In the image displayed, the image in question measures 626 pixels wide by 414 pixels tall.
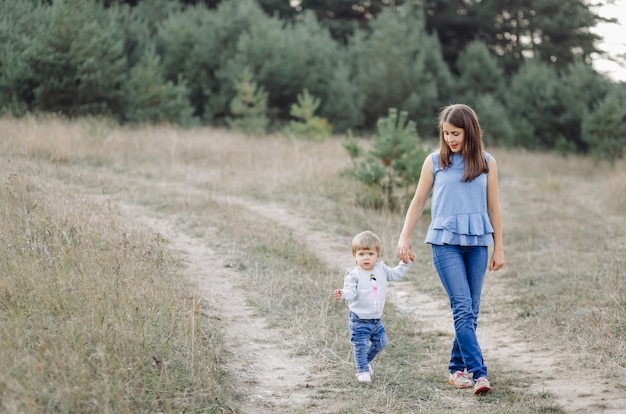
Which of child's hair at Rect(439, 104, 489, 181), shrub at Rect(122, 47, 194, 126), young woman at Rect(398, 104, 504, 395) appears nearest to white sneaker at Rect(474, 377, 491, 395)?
young woman at Rect(398, 104, 504, 395)

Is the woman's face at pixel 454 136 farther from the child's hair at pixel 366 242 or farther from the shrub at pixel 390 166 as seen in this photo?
the shrub at pixel 390 166

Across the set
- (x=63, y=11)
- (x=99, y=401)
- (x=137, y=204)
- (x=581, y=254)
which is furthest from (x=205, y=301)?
(x=63, y=11)

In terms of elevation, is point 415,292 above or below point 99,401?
below

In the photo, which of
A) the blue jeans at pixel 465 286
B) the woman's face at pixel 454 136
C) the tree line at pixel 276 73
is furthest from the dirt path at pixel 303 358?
the tree line at pixel 276 73

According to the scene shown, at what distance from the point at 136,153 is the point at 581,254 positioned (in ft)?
31.3

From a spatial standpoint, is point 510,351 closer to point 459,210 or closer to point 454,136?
point 459,210

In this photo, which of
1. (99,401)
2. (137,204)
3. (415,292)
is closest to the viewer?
(99,401)

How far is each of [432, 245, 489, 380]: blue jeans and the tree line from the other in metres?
14.7

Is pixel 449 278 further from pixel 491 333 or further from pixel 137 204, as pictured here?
pixel 137 204

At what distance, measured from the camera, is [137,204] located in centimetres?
1112

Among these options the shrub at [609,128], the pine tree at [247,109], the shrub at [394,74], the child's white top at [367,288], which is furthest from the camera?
the shrub at [394,74]

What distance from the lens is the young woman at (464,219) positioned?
196 inches

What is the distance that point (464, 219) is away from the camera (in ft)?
16.4

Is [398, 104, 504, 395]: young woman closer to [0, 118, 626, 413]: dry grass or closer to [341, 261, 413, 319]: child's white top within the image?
[341, 261, 413, 319]: child's white top
